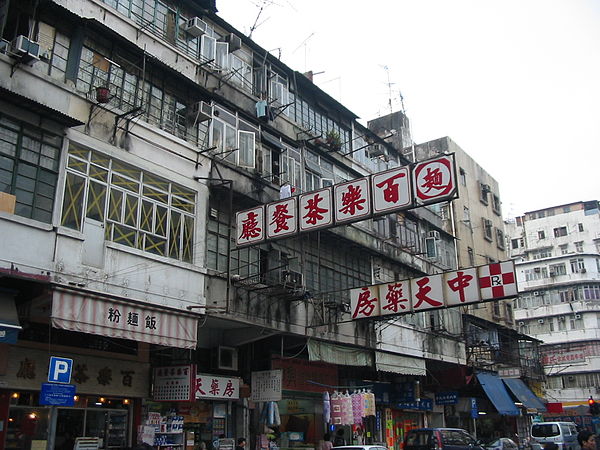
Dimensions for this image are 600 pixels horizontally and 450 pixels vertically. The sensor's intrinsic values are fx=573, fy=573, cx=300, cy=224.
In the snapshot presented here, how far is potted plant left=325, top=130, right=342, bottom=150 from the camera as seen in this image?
20.4 m

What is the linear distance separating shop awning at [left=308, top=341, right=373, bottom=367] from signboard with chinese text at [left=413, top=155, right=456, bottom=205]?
646 cm

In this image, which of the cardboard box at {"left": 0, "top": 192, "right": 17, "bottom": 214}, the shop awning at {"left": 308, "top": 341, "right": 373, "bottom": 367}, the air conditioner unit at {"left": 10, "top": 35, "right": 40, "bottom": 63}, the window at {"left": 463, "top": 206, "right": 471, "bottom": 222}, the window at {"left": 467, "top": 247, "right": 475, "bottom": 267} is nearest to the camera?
the cardboard box at {"left": 0, "top": 192, "right": 17, "bottom": 214}

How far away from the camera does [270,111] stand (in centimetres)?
1747

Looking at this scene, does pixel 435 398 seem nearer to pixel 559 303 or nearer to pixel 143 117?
pixel 143 117

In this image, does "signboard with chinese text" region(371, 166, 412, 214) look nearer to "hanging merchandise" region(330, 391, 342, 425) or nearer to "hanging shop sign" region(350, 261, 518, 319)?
"hanging shop sign" region(350, 261, 518, 319)

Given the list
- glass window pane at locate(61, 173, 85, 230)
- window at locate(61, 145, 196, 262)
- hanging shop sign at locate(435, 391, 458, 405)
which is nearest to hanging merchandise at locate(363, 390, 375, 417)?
window at locate(61, 145, 196, 262)

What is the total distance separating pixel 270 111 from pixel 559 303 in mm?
42658

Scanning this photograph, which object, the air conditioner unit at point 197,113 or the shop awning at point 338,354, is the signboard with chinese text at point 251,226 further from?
the shop awning at point 338,354

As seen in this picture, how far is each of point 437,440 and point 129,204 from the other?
10.5 m

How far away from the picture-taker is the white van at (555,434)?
962 inches

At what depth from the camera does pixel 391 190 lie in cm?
1230

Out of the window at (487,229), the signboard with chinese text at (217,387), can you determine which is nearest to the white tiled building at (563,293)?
the window at (487,229)

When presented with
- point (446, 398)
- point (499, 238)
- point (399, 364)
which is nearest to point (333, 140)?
point (399, 364)

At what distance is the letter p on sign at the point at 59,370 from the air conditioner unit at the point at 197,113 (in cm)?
764
